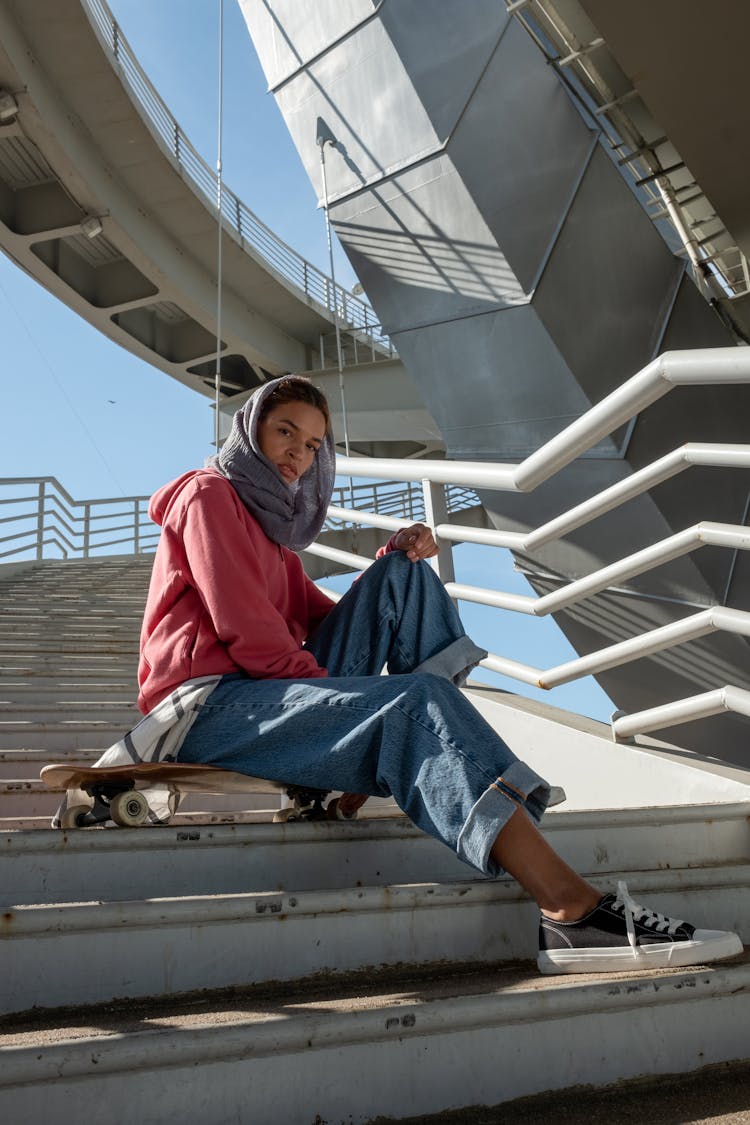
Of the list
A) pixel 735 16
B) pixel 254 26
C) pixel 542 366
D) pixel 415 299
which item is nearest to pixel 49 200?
pixel 254 26

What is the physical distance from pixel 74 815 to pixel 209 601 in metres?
0.48

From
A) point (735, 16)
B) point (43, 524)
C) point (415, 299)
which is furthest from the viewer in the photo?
point (43, 524)

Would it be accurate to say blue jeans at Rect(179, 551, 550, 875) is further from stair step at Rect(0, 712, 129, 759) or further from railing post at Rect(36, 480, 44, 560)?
railing post at Rect(36, 480, 44, 560)

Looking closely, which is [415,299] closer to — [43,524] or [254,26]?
[254,26]

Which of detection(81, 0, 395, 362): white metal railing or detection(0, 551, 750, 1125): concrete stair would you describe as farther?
detection(81, 0, 395, 362): white metal railing

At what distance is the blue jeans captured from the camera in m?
1.57

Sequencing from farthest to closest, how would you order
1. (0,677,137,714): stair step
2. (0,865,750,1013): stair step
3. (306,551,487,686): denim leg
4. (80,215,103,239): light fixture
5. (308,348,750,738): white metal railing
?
(80,215,103,239): light fixture
(0,677,137,714): stair step
(306,551,487,686): denim leg
(308,348,750,738): white metal railing
(0,865,750,1013): stair step

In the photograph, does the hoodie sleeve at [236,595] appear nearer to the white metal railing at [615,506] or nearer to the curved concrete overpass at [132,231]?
the white metal railing at [615,506]

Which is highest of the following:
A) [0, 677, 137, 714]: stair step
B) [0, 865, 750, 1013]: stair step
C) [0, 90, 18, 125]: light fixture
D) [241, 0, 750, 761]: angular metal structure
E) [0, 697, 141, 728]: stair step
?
[0, 90, 18, 125]: light fixture

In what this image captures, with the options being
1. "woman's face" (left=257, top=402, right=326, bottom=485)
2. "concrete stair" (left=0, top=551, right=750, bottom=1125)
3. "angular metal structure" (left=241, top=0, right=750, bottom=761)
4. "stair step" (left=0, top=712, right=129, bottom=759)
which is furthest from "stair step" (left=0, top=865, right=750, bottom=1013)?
"angular metal structure" (left=241, top=0, right=750, bottom=761)

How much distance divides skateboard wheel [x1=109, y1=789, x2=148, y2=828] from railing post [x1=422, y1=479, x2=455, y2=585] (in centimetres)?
146

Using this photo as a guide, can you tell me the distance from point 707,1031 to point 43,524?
11.6 metres

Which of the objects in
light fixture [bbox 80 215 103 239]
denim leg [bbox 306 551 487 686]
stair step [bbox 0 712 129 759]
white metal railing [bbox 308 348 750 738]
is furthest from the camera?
light fixture [bbox 80 215 103 239]

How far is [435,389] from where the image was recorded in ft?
21.1
